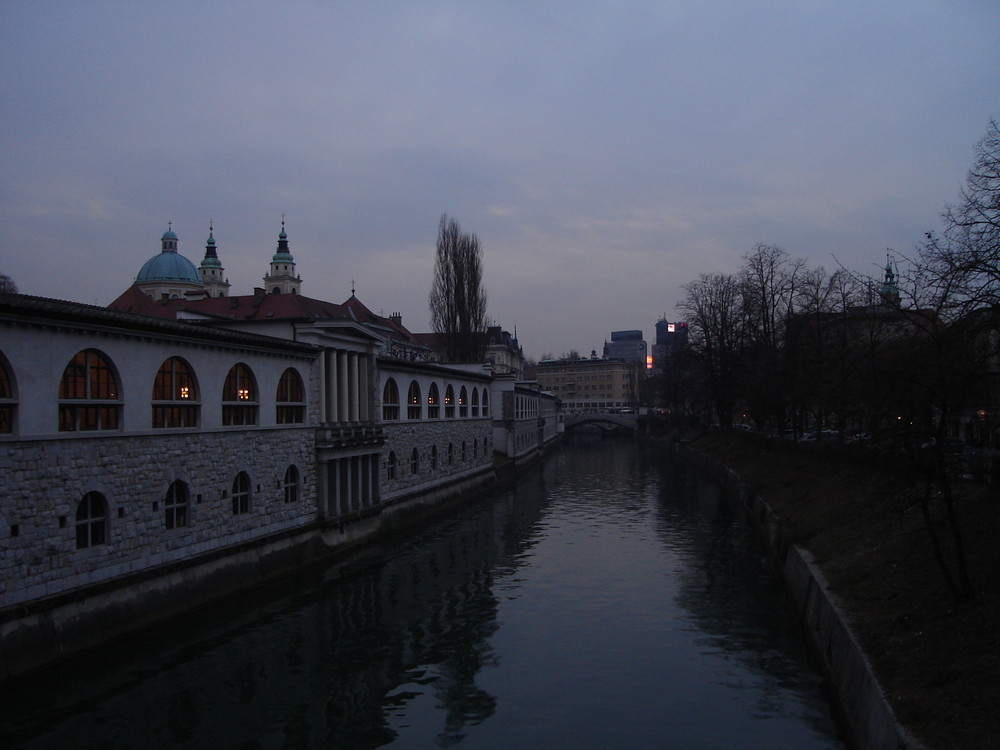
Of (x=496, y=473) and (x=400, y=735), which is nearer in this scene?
(x=400, y=735)

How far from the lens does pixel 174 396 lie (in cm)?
2348

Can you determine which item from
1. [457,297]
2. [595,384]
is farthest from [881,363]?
[595,384]

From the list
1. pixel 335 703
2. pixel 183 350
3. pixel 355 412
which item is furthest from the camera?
pixel 355 412

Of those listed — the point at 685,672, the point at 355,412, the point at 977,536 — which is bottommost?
the point at 685,672

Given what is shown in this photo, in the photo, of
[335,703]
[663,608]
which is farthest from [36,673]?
[663,608]

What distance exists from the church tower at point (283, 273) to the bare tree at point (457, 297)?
45442 mm

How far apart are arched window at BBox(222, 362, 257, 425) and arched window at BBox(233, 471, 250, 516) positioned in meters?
1.83

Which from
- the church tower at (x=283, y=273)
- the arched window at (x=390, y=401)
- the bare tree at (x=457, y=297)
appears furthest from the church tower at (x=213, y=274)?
the arched window at (x=390, y=401)

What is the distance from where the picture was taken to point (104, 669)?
Result: 60.1ft

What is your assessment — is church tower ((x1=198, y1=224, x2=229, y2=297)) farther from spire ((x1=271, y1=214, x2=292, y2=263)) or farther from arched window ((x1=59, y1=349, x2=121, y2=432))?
arched window ((x1=59, y1=349, x2=121, y2=432))

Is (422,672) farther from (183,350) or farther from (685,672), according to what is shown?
(183,350)

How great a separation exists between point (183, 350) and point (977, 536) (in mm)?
21176

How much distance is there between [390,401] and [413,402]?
3.60 metres

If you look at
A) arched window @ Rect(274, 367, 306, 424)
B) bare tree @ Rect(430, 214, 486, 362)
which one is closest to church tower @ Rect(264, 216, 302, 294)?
bare tree @ Rect(430, 214, 486, 362)
